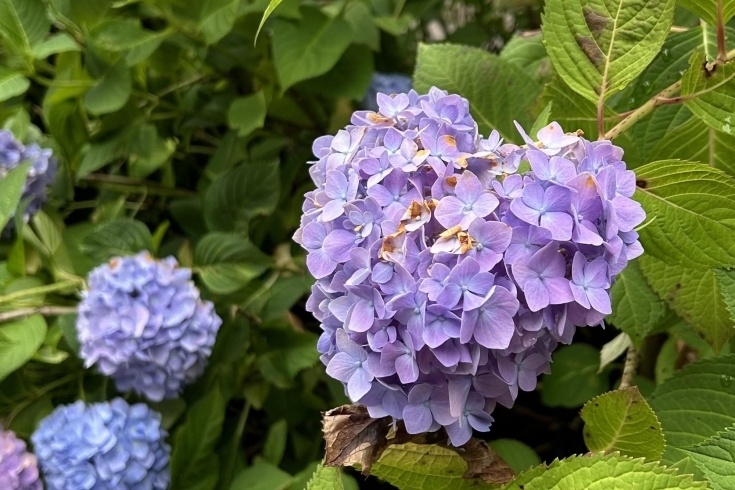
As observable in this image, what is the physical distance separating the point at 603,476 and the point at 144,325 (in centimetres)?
53

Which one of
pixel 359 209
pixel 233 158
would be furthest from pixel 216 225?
pixel 359 209

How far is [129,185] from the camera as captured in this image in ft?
3.45

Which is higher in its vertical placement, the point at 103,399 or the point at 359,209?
the point at 359,209

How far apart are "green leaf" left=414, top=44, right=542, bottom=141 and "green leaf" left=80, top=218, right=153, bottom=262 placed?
421 millimetres

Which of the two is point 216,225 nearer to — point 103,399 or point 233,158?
point 233,158

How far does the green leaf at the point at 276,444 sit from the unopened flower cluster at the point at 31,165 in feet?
1.46

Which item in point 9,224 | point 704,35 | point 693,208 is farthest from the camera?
point 9,224

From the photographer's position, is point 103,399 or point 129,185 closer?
point 103,399

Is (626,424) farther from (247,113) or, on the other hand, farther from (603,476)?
(247,113)

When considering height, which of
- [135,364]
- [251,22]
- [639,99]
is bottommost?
[135,364]

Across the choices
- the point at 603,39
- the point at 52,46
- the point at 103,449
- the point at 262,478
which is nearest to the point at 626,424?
the point at 603,39

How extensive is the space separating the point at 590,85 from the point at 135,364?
58 centimetres

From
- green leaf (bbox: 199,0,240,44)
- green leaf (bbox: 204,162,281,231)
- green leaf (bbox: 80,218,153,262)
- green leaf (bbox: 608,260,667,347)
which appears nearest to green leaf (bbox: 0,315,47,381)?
green leaf (bbox: 80,218,153,262)

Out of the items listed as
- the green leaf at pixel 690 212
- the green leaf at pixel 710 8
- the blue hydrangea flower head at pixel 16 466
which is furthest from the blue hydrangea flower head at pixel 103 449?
the green leaf at pixel 710 8
